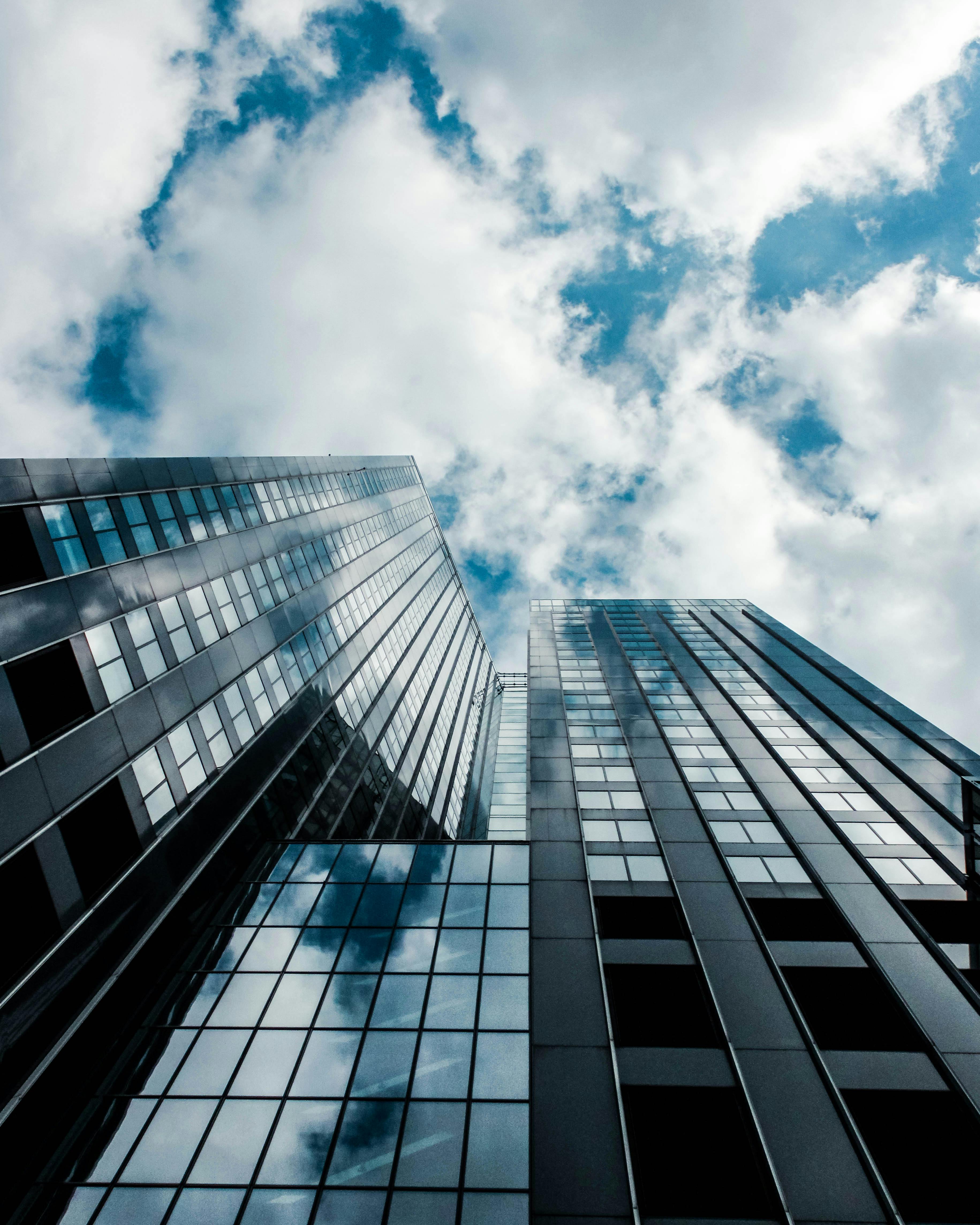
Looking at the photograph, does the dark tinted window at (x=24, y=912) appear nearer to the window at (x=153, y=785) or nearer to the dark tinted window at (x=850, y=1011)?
the window at (x=153, y=785)

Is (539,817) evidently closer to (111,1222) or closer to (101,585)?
(111,1222)

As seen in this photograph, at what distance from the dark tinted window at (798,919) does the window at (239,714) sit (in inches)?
922

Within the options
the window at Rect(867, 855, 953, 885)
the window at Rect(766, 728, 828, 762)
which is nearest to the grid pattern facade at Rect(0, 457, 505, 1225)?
the window at Rect(766, 728, 828, 762)

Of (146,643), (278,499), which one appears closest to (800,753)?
(146,643)

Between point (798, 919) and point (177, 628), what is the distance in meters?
28.2

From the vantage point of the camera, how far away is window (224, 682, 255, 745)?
85.3 feet

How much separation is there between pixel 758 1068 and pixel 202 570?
29.6 m

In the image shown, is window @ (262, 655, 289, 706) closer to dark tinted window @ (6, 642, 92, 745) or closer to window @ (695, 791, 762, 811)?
dark tinted window @ (6, 642, 92, 745)

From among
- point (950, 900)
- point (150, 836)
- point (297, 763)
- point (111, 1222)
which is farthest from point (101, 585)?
point (950, 900)

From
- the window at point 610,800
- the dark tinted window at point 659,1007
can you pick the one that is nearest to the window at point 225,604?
the window at point 610,800

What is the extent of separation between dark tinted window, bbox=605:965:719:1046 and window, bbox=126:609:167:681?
20504mm

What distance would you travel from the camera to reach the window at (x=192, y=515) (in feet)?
92.7

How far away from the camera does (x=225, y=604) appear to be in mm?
28625

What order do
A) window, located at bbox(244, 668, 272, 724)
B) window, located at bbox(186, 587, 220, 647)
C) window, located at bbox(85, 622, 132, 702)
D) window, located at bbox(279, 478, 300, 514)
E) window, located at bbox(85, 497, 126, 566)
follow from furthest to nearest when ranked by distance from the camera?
window, located at bbox(279, 478, 300, 514)
window, located at bbox(244, 668, 272, 724)
window, located at bbox(186, 587, 220, 647)
window, located at bbox(85, 497, 126, 566)
window, located at bbox(85, 622, 132, 702)
